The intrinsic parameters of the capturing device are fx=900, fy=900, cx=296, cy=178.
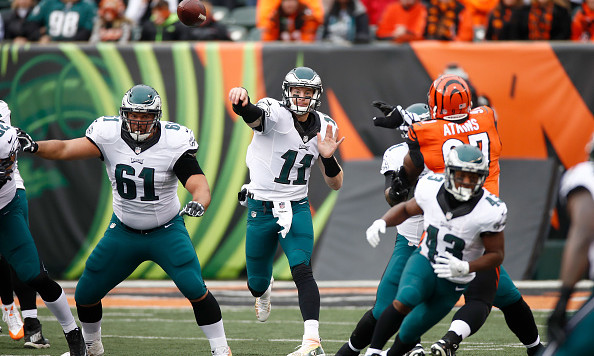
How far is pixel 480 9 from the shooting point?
36.2 feet

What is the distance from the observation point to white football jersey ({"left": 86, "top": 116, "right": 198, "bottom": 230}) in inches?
201

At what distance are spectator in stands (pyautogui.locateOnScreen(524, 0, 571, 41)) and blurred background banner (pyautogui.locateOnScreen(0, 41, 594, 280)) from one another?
44cm

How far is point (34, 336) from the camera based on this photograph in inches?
239

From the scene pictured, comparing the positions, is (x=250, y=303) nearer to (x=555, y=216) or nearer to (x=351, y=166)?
(x=351, y=166)

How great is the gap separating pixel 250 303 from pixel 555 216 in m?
3.67

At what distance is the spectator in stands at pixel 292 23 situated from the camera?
10328mm

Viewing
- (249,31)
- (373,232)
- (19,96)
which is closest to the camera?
(373,232)

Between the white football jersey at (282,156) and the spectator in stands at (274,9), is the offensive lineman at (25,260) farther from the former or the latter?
the spectator in stands at (274,9)

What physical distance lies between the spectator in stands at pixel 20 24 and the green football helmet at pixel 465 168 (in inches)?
293

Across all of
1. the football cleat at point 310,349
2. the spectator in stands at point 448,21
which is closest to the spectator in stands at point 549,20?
the spectator in stands at point 448,21

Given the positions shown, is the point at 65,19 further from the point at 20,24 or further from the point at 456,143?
the point at 456,143

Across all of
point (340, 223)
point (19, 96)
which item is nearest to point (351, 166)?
point (340, 223)

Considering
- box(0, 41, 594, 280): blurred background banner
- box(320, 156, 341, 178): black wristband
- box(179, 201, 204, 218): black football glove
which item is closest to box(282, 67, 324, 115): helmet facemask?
box(320, 156, 341, 178): black wristband

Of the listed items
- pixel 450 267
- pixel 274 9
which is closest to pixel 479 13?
pixel 274 9
